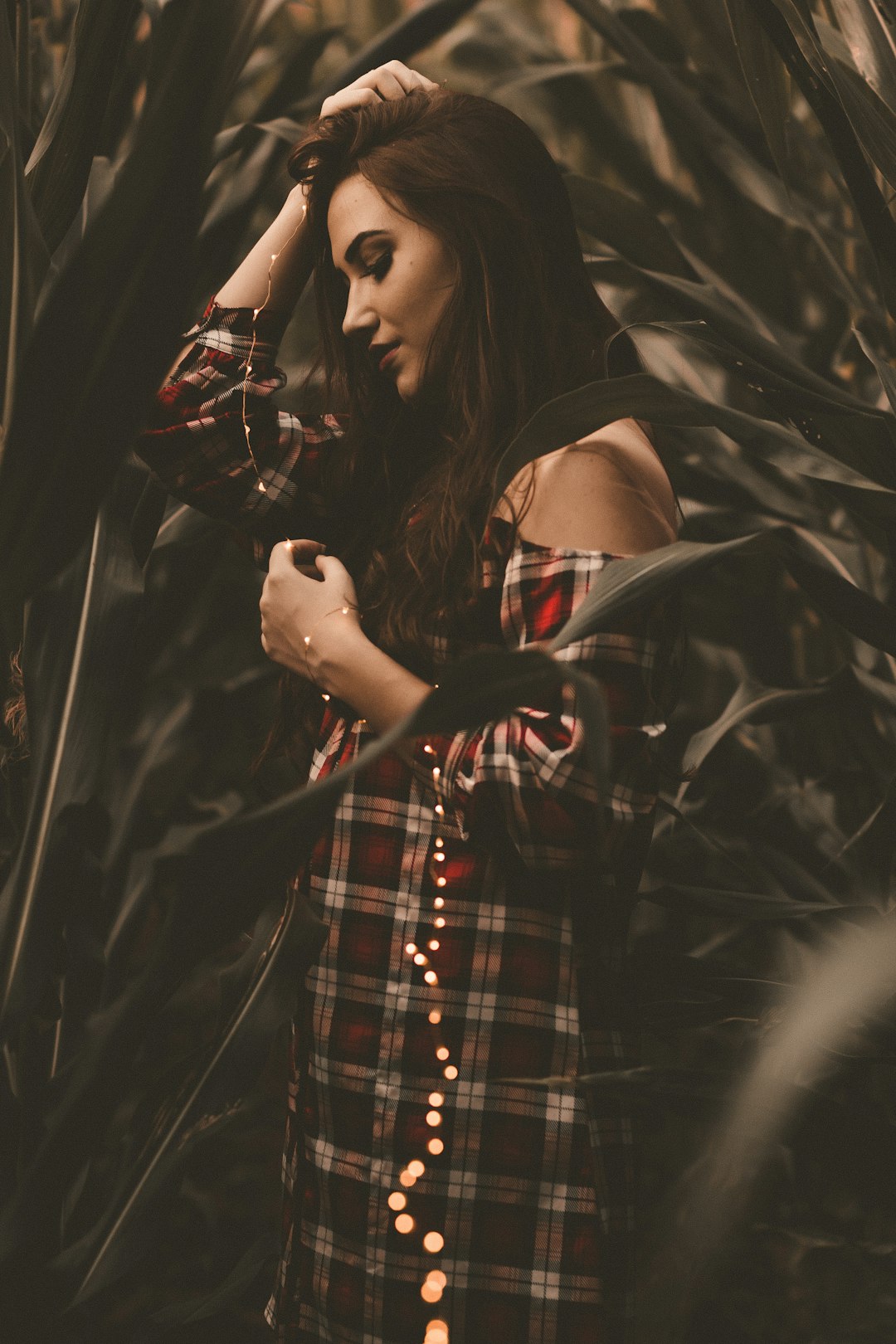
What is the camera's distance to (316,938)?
35cm

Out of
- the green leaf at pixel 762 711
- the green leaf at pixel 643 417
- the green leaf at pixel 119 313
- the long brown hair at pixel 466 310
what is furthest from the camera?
the green leaf at pixel 762 711

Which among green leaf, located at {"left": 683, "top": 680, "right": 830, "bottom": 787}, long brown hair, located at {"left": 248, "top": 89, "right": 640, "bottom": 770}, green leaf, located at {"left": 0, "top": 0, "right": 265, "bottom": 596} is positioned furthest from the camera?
green leaf, located at {"left": 683, "top": 680, "right": 830, "bottom": 787}

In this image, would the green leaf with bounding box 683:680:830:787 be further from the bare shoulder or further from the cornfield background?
the bare shoulder

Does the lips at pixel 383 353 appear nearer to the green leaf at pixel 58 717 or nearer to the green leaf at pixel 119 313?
the green leaf at pixel 58 717

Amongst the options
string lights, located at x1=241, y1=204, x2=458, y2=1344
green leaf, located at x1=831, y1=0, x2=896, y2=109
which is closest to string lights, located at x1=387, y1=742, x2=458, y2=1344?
string lights, located at x1=241, y1=204, x2=458, y2=1344

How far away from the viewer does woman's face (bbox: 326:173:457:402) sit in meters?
0.57

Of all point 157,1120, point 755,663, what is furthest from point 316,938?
point 755,663

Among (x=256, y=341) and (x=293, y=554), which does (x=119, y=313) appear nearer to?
(x=293, y=554)

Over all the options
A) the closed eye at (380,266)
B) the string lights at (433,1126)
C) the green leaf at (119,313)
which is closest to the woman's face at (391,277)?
the closed eye at (380,266)

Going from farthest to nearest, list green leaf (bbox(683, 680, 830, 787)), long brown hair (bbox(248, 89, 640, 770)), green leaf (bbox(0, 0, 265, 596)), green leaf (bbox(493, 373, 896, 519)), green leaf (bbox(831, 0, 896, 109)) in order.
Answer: green leaf (bbox(683, 680, 830, 787)) → long brown hair (bbox(248, 89, 640, 770)) → green leaf (bbox(831, 0, 896, 109)) → green leaf (bbox(493, 373, 896, 519)) → green leaf (bbox(0, 0, 265, 596))

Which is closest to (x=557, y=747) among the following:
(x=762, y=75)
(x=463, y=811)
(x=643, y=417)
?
(x=463, y=811)

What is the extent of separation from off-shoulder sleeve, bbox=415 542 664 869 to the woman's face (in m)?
0.14

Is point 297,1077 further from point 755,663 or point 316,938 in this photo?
point 755,663

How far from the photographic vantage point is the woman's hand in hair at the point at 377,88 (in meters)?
0.60
